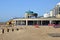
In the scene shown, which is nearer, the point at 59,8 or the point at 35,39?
the point at 35,39

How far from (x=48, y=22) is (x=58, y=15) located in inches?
187

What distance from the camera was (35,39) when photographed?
60.3 ft

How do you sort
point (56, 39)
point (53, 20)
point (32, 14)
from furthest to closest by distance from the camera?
point (32, 14) < point (53, 20) < point (56, 39)

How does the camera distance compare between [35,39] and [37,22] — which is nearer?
[35,39]

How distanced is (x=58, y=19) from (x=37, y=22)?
6.51 m

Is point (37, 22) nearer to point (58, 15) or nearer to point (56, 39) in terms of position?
point (58, 15)

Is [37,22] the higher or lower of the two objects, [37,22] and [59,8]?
the lower

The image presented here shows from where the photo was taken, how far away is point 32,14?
71.6 metres

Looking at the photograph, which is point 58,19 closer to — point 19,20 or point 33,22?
point 33,22

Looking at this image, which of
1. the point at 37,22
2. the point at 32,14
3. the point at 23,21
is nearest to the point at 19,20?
the point at 23,21

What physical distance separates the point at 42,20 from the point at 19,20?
288 inches

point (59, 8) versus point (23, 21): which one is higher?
point (59, 8)

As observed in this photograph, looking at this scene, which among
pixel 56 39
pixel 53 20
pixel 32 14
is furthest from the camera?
pixel 32 14

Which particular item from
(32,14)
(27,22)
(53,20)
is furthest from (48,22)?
(32,14)
